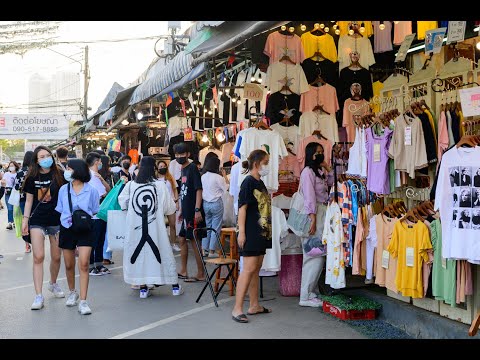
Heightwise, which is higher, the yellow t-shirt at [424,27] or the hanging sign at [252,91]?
the yellow t-shirt at [424,27]

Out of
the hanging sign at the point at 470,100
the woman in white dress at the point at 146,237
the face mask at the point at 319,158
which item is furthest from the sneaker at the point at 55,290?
the hanging sign at the point at 470,100

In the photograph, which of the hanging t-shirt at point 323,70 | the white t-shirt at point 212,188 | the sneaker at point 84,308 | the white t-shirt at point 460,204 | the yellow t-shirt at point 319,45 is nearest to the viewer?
the white t-shirt at point 460,204

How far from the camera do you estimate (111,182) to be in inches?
506

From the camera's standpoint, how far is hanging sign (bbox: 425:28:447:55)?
5902mm

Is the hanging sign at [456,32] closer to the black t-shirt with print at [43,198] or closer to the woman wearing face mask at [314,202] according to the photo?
the woman wearing face mask at [314,202]

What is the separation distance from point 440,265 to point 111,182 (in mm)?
8696

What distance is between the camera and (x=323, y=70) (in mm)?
8406

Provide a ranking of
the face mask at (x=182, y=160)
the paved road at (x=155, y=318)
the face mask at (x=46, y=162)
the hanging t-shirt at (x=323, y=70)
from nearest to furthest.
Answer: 1. the paved road at (x=155, y=318)
2. the face mask at (x=46, y=162)
3. the hanging t-shirt at (x=323, y=70)
4. the face mask at (x=182, y=160)

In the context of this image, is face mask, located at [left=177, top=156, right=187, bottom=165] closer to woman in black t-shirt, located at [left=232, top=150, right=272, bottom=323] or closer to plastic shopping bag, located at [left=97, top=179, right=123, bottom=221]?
plastic shopping bag, located at [left=97, top=179, right=123, bottom=221]

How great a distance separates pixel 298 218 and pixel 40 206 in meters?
3.23

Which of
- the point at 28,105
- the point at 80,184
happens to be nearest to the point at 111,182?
the point at 80,184

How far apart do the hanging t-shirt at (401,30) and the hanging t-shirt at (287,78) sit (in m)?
1.36

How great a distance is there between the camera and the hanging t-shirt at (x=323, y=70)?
834 centimetres

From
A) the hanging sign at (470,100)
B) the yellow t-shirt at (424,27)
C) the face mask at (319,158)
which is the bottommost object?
the face mask at (319,158)
